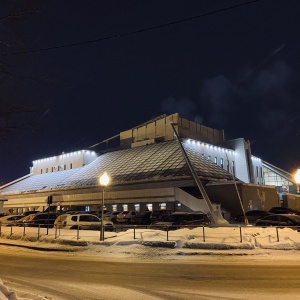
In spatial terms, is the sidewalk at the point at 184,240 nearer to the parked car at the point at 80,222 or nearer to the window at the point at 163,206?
the parked car at the point at 80,222

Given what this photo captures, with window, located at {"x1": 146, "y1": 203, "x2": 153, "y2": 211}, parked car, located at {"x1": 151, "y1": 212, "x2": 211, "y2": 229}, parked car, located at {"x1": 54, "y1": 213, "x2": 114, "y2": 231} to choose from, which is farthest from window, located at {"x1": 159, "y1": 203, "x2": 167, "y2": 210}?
parked car, located at {"x1": 54, "y1": 213, "x2": 114, "y2": 231}

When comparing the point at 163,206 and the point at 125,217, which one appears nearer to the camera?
the point at 125,217

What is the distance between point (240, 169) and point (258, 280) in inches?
2082

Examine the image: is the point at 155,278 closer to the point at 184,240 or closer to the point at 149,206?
the point at 184,240

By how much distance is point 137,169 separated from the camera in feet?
168

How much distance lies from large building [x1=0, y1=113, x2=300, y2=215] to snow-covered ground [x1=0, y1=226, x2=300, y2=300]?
11.3 metres

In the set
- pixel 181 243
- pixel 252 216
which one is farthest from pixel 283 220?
pixel 252 216

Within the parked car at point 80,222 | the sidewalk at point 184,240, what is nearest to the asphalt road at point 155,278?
the sidewalk at point 184,240

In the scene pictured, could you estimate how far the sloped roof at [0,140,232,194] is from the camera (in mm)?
45969

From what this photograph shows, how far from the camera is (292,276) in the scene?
390 inches

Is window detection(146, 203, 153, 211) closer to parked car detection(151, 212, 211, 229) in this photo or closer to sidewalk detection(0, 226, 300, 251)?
parked car detection(151, 212, 211, 229)

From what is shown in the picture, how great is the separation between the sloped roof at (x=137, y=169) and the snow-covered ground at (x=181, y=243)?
23366 millimetres

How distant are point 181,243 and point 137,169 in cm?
3436

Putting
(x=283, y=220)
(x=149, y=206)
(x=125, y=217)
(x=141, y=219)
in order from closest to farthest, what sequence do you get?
1. (x=283, y=220)
2. (x=141, y=219)
3. (x=125, y=217)
4. (x=149, y=206)
